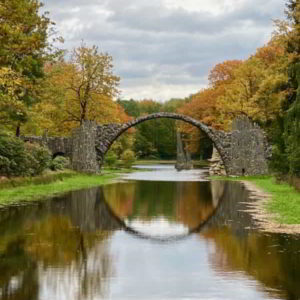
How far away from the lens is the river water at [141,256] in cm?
878

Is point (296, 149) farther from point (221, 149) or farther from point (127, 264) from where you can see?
point (221, 149)

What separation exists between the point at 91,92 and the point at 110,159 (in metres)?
14.6

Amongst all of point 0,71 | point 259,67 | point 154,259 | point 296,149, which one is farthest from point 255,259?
point 259,67

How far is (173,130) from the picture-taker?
132m

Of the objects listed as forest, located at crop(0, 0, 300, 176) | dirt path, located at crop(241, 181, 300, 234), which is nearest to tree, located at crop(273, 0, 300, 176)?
forest, located at crop(0, 0, 300, 176)

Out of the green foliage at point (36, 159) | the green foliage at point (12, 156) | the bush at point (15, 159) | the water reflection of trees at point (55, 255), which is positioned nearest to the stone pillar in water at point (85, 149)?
the green foliage at point (36, 159)

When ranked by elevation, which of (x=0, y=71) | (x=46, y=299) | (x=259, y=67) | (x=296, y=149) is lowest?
(x=46, y=299)

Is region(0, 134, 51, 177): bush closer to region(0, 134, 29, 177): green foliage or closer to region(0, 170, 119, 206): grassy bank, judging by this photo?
region(0, 134, 29, 177): green foliage

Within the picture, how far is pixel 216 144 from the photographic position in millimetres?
52500

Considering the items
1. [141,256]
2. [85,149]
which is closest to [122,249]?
[141,256]

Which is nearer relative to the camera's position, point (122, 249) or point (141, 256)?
point (141, 256)

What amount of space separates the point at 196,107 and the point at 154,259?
6935 centimetres

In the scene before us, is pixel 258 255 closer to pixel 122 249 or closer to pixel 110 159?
pixel 122 249

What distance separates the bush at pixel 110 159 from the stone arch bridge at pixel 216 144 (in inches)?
574
